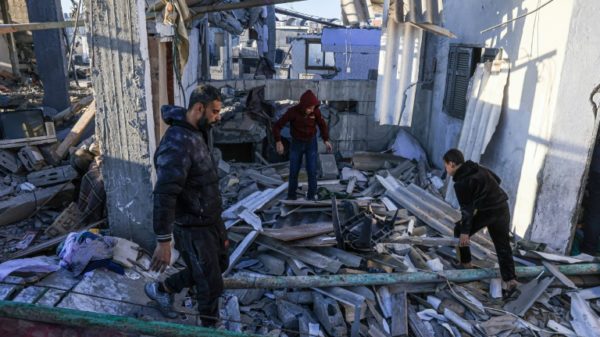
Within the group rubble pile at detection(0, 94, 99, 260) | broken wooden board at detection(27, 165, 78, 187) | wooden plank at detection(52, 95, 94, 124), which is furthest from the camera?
wooden plank at detection(52, 95, 94, 124)

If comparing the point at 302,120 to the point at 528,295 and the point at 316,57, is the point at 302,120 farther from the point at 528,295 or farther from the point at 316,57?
the point at 316,57

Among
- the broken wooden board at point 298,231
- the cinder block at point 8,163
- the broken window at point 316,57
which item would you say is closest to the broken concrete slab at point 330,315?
the broken wooden board at point 298,231

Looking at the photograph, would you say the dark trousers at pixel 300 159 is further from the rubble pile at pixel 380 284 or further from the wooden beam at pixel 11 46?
the wooden beam at pixel 11 46

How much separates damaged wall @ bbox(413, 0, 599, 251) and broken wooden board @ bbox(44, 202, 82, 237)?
6651 millimetres

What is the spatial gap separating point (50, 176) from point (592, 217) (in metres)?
9.12

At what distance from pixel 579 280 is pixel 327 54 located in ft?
69.4

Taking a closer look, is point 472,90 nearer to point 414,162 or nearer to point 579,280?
point 414,162

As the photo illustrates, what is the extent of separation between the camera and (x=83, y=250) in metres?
4.98

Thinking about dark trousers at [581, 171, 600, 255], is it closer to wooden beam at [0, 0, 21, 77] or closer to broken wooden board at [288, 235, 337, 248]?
broken wooden board at [288, 235, 337, 248]

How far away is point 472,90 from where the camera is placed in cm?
834

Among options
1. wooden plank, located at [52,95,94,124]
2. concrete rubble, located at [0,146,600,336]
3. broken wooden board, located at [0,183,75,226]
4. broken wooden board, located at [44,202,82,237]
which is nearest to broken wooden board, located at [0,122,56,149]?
broken wooden board, located at [0,183,75,226]

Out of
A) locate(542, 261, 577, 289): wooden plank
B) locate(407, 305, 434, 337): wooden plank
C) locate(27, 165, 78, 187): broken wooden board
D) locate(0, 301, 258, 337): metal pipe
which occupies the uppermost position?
locate(0, 301, 258, 337): metal pipe

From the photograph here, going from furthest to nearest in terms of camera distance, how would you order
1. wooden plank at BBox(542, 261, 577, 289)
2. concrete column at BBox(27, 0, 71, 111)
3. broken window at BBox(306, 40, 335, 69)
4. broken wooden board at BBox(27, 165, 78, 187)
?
broken window at BBox(306, 40, 335, 69) < concrete column at BBox(27, 0, 71, 111) < broken wooden board at BBox(27, 165, 78, 187) < wooden plank at BBox(542, 261, 577, 289)

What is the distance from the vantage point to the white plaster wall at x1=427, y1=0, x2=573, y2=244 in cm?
644
